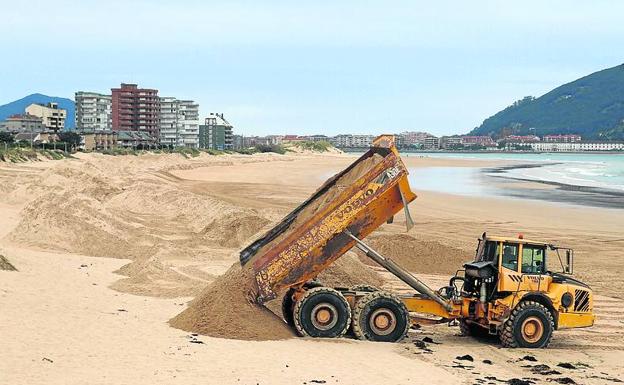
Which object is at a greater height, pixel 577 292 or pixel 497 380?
pixel 577 292

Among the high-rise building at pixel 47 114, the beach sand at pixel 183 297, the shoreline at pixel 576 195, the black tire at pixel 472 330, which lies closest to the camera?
the beach sand at pixel 183 297

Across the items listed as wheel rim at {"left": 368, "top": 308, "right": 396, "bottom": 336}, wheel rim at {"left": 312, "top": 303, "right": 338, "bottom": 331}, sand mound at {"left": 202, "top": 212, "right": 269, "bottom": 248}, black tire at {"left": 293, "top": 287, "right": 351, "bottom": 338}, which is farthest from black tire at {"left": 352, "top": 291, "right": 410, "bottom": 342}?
sand mound at {"left": 202, "top": 212, "right": 269, "bottom": 248}

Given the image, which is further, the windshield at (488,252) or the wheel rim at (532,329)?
the windshield at (488,252)

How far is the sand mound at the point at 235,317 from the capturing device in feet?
42.1

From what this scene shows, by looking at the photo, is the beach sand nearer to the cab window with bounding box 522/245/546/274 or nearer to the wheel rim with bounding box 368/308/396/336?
the wheel rim with bounding box 368/308/396/336

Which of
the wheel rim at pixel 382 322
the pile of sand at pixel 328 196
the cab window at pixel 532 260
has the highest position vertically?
the pile of sand at pixel 328 196

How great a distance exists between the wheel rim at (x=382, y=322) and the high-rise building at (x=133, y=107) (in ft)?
596

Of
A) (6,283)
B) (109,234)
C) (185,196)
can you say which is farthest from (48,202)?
(6,283)

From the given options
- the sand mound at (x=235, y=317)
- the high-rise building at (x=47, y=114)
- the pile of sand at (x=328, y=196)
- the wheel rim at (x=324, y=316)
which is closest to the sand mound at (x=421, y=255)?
the pile of sand at (x=328, y=196)

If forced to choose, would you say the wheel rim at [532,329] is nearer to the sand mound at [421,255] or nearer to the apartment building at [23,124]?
the sand mound at [421,255]

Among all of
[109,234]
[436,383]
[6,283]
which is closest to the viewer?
[436,383]

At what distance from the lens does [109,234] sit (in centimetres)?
2542

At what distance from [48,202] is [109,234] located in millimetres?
4124

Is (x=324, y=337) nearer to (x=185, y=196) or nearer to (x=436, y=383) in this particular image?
(x=436, y=383)
